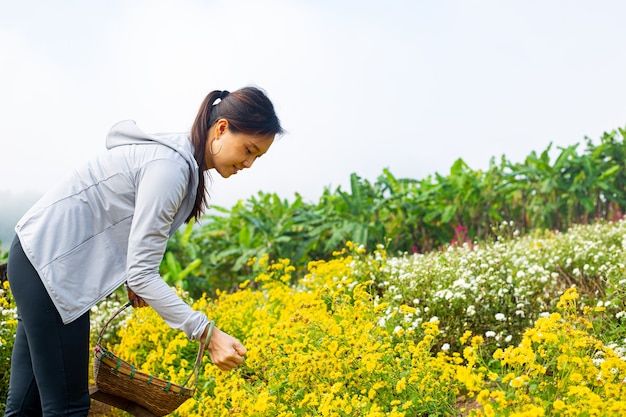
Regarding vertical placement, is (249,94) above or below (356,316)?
above

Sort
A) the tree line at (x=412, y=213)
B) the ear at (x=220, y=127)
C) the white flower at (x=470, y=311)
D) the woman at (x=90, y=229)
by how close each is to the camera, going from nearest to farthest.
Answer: the woman at (x=90, y=229) < the ear at (x=220, y=127) < the white flower at (x=470, y=311) < the tree line at (x=412, y=213)

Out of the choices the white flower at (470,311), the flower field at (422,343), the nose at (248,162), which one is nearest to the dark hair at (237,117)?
the nose at (248,162)

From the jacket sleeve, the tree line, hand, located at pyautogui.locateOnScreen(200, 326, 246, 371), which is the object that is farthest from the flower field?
the tree line

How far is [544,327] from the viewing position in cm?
270

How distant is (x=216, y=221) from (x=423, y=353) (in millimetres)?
6651

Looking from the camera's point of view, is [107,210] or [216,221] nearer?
[107,210]

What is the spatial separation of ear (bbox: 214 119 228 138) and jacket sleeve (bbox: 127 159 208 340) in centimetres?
31

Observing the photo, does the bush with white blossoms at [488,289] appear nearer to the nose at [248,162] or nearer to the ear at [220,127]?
the nose at [248,162]

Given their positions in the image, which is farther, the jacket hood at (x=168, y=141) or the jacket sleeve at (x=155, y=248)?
the jacket hood at (x=168, y=141)

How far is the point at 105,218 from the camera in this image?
2.62 metres

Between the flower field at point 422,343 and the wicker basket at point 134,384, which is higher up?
the flower field at point 422,343

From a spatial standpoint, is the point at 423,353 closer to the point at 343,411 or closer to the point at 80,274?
the point at 343,411

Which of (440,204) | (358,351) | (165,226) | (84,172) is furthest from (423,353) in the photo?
(440,204)

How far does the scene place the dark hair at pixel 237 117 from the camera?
2613 mm
